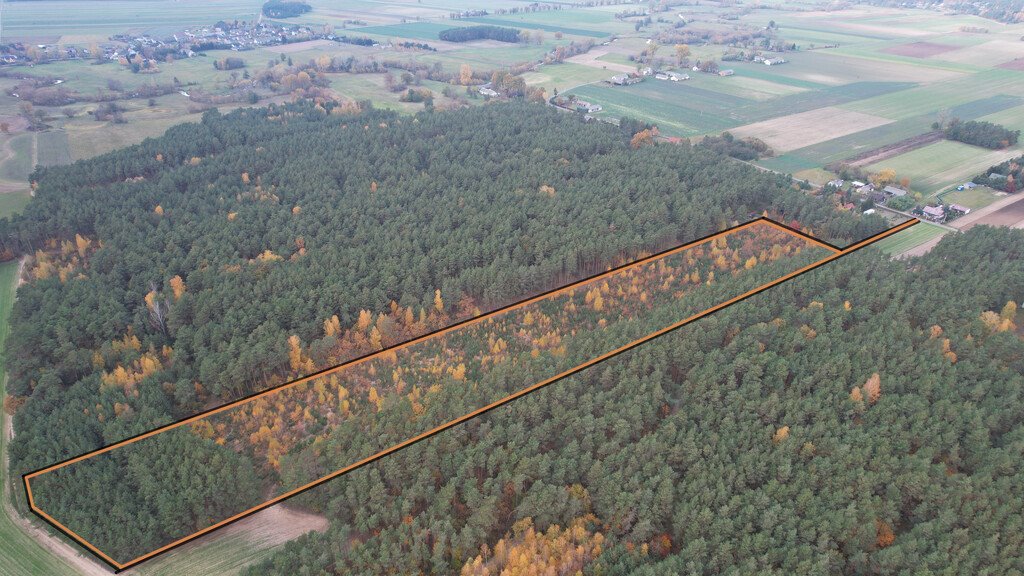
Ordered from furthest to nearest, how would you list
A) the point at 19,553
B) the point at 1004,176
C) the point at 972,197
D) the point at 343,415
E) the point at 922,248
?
the point at 1004,176, the point at 972,197, the point at 922,248, the point at 343,415, the point at 19,553

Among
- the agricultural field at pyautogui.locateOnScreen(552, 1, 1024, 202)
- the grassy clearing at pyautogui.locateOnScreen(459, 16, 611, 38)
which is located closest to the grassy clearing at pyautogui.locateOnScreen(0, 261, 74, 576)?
the agricultural field at pyautogui.locateOnScreen(552, 1, 1024, 202)

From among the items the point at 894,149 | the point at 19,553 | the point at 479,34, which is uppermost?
the point at 479,34

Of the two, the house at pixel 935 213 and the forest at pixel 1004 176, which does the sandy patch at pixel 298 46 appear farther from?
the forest at pixel 1004 176

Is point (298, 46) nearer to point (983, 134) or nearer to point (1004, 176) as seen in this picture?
point (983, 134)

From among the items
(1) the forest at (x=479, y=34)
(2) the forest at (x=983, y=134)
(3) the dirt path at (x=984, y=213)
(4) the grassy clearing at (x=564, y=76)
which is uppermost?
(1) the forest at (x=479, y=34)

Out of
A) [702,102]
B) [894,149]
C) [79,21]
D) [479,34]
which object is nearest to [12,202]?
[702,102]

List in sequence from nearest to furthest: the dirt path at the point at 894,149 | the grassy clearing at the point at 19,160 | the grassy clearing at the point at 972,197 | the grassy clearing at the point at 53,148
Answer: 1. the grassy clearing at the point at 972,197
2. the grassy clearing at the point at 19,160
3. the dirt path at the point at 894,149
4. the grassy clearing at the point at 53,148

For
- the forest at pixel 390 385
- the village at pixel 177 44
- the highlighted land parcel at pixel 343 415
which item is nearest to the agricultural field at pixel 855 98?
the forest at pixel 390 385
